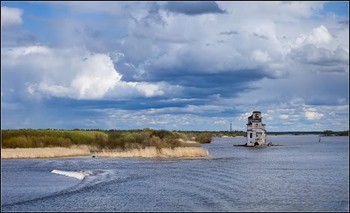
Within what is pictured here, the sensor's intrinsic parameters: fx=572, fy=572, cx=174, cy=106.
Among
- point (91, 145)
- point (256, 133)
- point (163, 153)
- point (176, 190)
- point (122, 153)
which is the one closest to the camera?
point (176, 190)

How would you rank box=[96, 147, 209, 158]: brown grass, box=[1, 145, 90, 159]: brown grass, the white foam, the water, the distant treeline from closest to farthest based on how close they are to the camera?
the water < the white foam < box=[1, 145, 90, 159]: brown grass < box=[96, 147, 209, 158]: brown grass < the distant treeline

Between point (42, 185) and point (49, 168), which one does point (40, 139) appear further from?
point (42, 185)

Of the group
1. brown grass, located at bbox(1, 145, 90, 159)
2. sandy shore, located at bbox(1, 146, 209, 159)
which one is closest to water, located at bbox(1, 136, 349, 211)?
brown grass, located at bbox(1, 145, 90, 159)

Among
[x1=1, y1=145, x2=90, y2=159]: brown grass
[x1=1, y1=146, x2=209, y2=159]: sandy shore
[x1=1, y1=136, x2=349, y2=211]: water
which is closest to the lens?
[x1=1, y1=136, x2=349, y2=211]: water

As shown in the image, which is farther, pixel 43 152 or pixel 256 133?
pixel 256 133

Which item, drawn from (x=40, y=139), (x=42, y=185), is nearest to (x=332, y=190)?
(x=42, y=185)

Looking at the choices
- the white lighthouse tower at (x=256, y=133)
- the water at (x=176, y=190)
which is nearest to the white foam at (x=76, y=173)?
the water at (x=176, y=190)

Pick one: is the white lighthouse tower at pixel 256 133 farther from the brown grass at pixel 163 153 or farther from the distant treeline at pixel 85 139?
the brown grass at pixel 163 153

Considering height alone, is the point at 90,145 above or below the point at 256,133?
below

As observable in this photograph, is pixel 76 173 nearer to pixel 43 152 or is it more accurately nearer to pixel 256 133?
pixel 43 152

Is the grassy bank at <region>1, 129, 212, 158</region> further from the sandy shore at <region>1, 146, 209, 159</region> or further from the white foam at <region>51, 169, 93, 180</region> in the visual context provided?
the white foam at <region>51, 169, 93, 180</region>

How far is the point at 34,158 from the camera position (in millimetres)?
69938

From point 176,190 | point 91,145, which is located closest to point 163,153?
point 91,145

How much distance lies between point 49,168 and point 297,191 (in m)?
27.0
